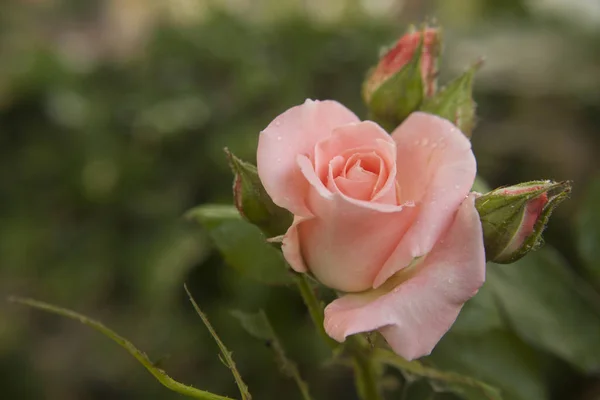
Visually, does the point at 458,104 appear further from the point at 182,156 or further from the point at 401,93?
the point at 182,156

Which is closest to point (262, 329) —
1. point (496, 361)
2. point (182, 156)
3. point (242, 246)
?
point (242, 246)

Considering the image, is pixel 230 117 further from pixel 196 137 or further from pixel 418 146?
pixel 418 146

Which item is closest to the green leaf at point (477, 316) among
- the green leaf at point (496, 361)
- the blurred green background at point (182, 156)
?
the green leaf at point (496, 361)

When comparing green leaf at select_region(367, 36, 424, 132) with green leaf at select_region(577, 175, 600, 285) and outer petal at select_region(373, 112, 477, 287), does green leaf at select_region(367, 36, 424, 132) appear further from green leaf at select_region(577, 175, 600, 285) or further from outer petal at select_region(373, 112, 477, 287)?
green leaf at select_region(577, 175, 600, 285)

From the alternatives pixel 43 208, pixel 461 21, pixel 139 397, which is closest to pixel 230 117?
pixel 43 208

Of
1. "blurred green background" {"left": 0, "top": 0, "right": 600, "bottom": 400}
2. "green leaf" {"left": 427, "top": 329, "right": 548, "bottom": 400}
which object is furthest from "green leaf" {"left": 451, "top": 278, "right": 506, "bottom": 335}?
"blurred green background" {"left": 0, "top": 0, "right": 600, "bottom": 400}

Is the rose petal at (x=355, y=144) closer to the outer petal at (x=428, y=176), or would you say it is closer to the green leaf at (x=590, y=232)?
the outer petal at (x=428, y=176)

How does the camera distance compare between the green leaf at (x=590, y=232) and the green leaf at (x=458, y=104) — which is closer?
the green leaf at (x=458, y=104)
